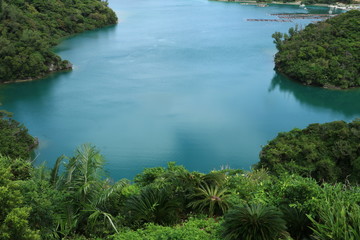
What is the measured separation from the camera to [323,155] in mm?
13492

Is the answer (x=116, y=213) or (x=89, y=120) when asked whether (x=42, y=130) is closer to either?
(x=89, y=120)

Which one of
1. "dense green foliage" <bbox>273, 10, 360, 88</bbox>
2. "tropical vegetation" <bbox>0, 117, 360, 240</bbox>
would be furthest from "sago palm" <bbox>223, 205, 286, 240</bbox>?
"dense green foliage" <bbox>273, 10, 360, 88</bbox>

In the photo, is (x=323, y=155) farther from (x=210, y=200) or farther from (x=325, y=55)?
(x=325, y=55)

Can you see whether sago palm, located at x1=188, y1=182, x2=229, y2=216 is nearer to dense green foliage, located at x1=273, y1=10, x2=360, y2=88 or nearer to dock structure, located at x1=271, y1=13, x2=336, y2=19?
dense green foliage, located at x1=273, y1=10, x2=360, y2=88

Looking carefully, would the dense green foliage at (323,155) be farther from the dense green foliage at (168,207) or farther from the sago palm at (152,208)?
the sago palm at (152,208)

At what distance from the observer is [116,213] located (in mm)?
7688

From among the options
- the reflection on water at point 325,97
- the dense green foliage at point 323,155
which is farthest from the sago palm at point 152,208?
the reflection on water at point 325,97

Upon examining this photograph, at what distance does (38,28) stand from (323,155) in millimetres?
29838

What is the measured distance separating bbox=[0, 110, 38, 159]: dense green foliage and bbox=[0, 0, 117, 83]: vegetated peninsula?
32.0 feet

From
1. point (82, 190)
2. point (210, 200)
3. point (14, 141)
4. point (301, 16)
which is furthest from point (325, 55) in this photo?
point (301, 16)

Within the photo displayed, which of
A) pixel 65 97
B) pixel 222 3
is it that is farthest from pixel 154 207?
pixel 222 3

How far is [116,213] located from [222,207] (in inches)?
90.0

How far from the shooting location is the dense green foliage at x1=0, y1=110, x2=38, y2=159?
14211 mm

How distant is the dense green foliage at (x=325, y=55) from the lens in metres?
25.1
